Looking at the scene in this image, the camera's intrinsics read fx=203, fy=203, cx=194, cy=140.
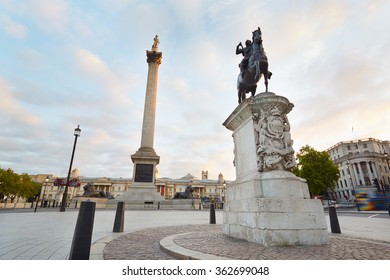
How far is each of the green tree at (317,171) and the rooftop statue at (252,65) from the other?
41469mm

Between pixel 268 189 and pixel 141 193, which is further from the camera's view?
pixel 141 193

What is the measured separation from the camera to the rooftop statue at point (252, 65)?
6926 millimetres

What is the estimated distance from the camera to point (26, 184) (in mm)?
60219

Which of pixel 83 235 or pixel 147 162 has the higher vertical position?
pixel 147 162

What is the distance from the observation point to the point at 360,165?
63875 mm

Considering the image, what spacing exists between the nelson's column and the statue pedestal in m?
21.5

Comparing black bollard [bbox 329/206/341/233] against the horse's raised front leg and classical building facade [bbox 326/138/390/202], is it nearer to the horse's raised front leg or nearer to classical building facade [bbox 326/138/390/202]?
the horse's raised front leg

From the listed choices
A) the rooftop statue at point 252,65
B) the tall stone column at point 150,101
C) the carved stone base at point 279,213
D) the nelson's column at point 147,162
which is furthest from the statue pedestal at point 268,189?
the tall stone column at point 150,101

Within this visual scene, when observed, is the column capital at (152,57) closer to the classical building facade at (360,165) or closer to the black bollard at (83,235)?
the black bollard at (83,235)

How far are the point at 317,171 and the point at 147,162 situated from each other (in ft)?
122

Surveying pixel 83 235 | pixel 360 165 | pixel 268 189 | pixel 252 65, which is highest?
pixel 360 165

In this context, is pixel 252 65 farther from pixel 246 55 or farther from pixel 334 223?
pixel 334 223

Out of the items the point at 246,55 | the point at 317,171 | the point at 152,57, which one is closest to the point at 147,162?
the point at 152,57

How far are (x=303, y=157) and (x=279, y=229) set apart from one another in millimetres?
47862
